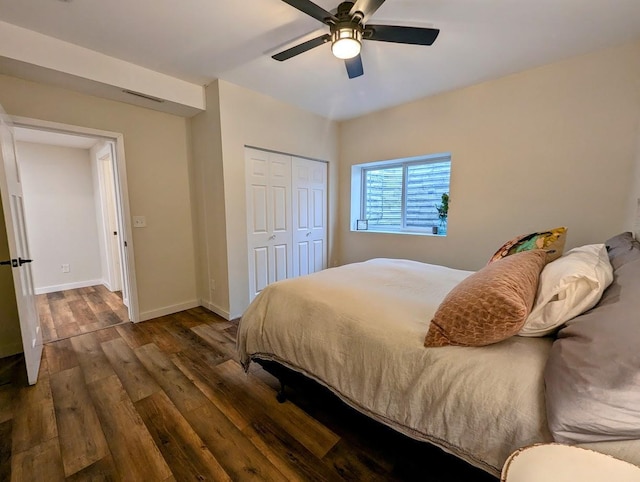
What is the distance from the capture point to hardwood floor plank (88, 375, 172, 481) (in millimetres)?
1298

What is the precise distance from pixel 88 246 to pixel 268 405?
14.5 feet

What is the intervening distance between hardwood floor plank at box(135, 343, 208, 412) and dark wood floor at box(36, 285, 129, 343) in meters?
0.98

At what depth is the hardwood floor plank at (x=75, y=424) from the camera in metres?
1.37

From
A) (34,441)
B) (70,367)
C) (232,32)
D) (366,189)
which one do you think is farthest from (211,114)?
(34,441)

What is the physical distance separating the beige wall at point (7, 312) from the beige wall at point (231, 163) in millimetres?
1583

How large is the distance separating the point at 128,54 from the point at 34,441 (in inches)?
110

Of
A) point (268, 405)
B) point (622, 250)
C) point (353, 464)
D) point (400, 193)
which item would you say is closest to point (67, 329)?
point (268, 405)

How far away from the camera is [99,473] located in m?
1.29

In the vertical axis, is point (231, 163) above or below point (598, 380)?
above

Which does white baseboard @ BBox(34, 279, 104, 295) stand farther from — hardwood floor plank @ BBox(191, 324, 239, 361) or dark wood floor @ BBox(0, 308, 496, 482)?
hardwood floor plank @ BBox(191, 324, 239, 361)

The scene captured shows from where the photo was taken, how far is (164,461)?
1.34 meters

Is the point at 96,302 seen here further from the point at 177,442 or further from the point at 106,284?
the point at 177,442

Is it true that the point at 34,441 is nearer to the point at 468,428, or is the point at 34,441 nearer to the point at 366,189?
the point at 468,428

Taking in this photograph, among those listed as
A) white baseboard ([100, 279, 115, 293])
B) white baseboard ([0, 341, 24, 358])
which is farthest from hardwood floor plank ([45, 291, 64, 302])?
white baseboard ([0, 341, 24, 358])
